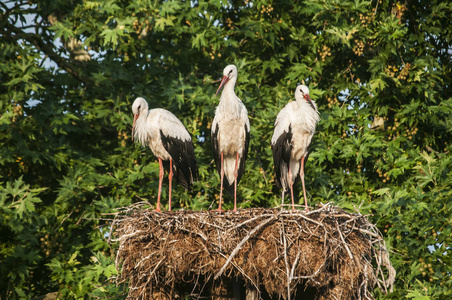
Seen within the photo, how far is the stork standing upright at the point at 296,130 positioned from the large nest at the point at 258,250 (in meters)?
1.60

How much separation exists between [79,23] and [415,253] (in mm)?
6451

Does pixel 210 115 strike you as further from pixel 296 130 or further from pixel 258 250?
pixel 258 250

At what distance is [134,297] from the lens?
7055 millimetres

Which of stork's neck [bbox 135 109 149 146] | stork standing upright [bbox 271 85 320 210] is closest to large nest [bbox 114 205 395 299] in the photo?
stork standing upright [bbox 271 85 320 210]

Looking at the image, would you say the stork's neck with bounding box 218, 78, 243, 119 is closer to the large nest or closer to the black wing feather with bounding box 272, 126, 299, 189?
the black wing feather with bounding box 272, 126, 299, 189

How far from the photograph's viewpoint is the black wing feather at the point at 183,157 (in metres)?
8.92

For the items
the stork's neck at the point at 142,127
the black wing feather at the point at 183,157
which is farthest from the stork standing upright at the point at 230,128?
the stork's neck at the point at 142,127

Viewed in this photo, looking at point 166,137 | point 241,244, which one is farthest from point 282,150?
point 241,244

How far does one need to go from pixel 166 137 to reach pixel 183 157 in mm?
413

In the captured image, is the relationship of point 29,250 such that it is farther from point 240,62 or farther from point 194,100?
point 240,62

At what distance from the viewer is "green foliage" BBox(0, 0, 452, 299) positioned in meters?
9.18

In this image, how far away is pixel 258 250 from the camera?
6742 millimetres

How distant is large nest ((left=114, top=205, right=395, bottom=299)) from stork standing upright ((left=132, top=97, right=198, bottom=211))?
197 cm

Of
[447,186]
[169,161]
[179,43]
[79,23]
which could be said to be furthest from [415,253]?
[79,23]
